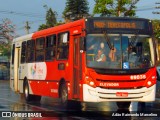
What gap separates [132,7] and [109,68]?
93.4 feet

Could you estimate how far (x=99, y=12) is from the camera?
141ft

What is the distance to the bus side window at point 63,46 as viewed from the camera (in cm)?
1832

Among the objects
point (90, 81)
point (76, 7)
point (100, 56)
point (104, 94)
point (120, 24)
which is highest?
point (76, 7)

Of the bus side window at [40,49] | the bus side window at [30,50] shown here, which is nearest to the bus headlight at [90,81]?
the bus side window at [40,49]

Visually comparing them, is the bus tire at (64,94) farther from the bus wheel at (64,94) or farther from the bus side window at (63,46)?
the bus side window at (63,46)

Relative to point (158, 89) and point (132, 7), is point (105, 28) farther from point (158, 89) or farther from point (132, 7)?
point (132, 7)

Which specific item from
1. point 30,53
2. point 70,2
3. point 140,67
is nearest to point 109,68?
point 140,67

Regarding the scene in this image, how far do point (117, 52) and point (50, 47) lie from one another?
4.77m

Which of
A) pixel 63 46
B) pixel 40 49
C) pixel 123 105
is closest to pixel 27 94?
pixel 40 49

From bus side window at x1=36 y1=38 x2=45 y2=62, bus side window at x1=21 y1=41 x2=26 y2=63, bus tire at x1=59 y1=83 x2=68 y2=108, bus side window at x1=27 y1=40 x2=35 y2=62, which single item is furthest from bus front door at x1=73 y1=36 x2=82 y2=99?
bus side window at x1=21 y1=41 x2=26 y2=63

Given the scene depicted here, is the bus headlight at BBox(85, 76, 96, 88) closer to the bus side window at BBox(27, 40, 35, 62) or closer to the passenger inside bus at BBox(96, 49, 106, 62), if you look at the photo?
the passenger inside bus at BBox(96, 49, 106, 62)

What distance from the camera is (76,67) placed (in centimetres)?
→ 1728

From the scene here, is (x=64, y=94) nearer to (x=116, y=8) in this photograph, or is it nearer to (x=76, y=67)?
(x=76, y=67)

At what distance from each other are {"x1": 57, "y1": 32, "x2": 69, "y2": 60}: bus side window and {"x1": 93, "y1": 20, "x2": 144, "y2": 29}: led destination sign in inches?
81.8
